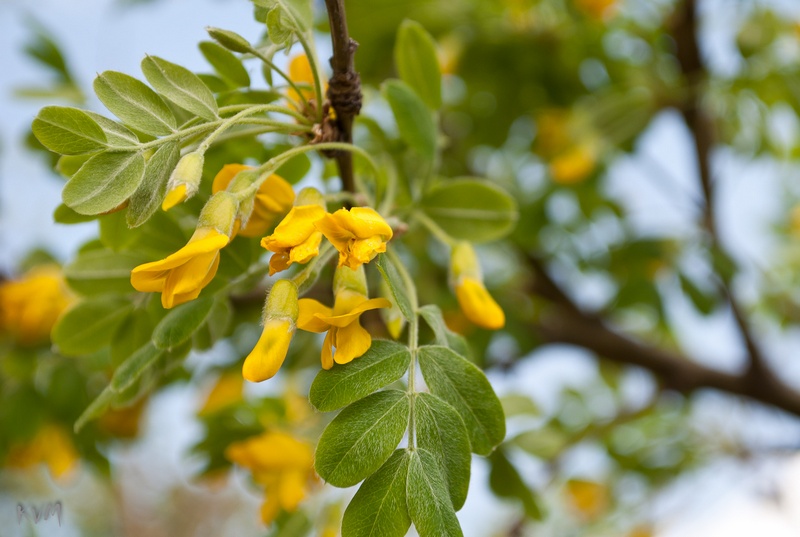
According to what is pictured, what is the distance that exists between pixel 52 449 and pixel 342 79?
2.63 feet

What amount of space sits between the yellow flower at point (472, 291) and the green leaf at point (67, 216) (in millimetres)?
281

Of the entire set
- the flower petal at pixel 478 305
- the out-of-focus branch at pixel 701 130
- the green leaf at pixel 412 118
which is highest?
the green leaf at pixel 412 118

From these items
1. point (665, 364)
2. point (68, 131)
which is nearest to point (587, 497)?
point (665, 364)

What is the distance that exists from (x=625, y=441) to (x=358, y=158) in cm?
115

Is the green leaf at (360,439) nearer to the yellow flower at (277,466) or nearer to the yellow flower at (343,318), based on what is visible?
the yellow flower at (343,318)

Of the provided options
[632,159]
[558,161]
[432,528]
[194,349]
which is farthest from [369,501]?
[632,159]

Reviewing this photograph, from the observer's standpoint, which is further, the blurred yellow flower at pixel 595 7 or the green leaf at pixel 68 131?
the blurred yellow flower at pixel 595 7

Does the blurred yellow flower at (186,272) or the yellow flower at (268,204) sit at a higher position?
the blurred yellow flower at (186,272)

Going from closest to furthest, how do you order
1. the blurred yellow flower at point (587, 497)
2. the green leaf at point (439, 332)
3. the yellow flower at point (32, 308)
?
the green leaf at point (439, 332) < the yellow flower at point (32, 308) < the blurred yellow flower at point (587, 497)

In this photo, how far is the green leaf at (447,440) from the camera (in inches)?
17.4

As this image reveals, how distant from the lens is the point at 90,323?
66cm

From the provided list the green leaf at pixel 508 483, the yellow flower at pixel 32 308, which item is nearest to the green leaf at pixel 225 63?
the green leaf at pixel 508 483

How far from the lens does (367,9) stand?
3.70ft

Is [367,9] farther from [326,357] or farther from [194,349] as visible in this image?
[326,357]
